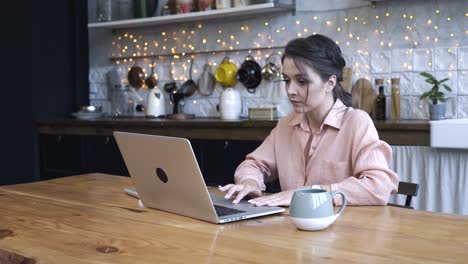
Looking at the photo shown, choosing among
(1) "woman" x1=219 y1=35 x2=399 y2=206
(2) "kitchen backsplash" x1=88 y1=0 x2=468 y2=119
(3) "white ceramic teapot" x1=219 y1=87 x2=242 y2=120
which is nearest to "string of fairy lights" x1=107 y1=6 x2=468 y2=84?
(2) "kitchen backsplash" x1=88 y1=0 x2=468 y2=119

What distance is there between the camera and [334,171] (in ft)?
7.09

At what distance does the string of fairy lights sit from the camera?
12.3 ft

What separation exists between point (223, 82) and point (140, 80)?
0.85m

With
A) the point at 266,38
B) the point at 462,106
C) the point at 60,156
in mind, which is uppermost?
the point at 266,38

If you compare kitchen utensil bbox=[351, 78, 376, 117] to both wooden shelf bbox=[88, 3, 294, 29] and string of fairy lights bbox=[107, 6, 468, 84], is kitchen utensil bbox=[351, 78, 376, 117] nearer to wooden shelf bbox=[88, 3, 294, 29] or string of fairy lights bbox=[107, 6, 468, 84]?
string of fairy lights bbox=[107, 6, 468, 84]

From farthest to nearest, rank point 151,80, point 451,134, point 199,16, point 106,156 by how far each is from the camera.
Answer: point 151,80 → point 106,156 → point 199,16 → point 451,134

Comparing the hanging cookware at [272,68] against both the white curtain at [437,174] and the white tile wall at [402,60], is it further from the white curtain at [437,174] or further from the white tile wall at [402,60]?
the white curtain at [437,174]

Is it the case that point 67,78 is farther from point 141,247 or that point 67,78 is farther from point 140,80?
point 141,247

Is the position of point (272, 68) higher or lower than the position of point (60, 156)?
higher

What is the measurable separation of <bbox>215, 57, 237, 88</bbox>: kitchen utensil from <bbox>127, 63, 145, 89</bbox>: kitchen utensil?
2.61 feet

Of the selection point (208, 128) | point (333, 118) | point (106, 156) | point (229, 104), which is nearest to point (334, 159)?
point (333, 118)

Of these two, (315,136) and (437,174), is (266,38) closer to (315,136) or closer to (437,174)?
(437,174)

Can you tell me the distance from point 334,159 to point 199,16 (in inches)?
97.1

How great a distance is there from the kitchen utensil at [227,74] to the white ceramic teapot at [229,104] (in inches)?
7.3
